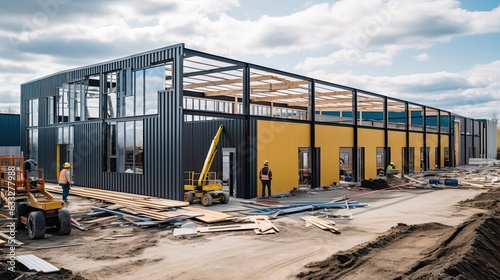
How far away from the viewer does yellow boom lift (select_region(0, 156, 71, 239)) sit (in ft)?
37.3

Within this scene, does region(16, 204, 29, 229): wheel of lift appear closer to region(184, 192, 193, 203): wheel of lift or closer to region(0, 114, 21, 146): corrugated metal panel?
region(184, 192, 193, 203): wheel of lift

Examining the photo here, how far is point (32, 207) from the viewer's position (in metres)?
12.2

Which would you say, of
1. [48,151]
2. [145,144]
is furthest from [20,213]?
[48,151]

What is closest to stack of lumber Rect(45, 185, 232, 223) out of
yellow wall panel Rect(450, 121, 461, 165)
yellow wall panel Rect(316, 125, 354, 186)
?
yellow wall panel Rect(316, 125, 354, 186)

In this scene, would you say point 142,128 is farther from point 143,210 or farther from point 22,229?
point 22,229

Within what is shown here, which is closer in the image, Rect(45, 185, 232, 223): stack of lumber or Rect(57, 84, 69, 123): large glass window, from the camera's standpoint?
Rect(45, 185, 232, 223): stack of lumber

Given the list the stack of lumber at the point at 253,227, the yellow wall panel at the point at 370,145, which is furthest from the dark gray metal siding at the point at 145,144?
the yellow wall panel at the point at 370,145

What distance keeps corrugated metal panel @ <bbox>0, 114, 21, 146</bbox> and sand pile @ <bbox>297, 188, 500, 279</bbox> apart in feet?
130

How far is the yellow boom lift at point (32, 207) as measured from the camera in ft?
37.3

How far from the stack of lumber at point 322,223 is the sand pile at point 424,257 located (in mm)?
1758

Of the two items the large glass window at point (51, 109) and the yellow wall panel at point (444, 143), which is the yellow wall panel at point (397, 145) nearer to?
the yellow wall panel at point (444, 143)

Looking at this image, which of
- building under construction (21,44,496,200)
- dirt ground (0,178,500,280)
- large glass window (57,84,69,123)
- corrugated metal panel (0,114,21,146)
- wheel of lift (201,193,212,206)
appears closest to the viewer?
dirt ground (0,178,500,280)

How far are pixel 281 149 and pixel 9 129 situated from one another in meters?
31.0

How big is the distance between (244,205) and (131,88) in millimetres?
8495
